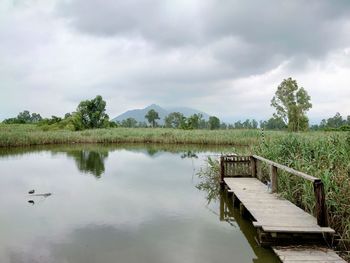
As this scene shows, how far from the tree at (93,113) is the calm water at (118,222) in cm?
3006

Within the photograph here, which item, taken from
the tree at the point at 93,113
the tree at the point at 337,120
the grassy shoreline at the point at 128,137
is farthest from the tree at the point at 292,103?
the tree at the point at 337,120

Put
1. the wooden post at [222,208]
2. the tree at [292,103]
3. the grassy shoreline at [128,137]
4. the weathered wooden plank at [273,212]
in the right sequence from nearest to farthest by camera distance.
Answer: the weathered wooden plank at [273,212], the wooden post at [222,208], the grassy shoreline at [128,137], the tree at [292,103]

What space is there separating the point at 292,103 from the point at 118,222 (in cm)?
3288

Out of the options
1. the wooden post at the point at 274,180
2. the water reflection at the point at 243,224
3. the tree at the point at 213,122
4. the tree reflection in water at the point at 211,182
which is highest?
the tree at the point at 213,122

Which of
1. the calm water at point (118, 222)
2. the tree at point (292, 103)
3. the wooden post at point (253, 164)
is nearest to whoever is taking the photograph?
the calm water at point (118, 222)

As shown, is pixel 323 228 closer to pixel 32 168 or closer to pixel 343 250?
pixel 343 250

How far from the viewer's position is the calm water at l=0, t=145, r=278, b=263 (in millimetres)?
4863

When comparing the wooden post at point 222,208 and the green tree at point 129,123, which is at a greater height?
the green tree at point 129,123

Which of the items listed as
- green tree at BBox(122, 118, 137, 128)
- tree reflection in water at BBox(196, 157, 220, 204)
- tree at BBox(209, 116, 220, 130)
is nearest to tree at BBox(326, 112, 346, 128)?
tree at BBox(209, 116, 220, 130)

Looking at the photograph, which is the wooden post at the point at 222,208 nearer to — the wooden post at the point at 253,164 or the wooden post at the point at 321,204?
the wooden post at the point at 253,164

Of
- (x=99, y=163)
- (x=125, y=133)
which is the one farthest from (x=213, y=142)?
(x=99, y=163)

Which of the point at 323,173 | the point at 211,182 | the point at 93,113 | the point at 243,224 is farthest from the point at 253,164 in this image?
the point at 93,113

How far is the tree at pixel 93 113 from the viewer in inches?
1603

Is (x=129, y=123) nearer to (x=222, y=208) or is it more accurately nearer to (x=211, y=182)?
(x=211, y=182)
